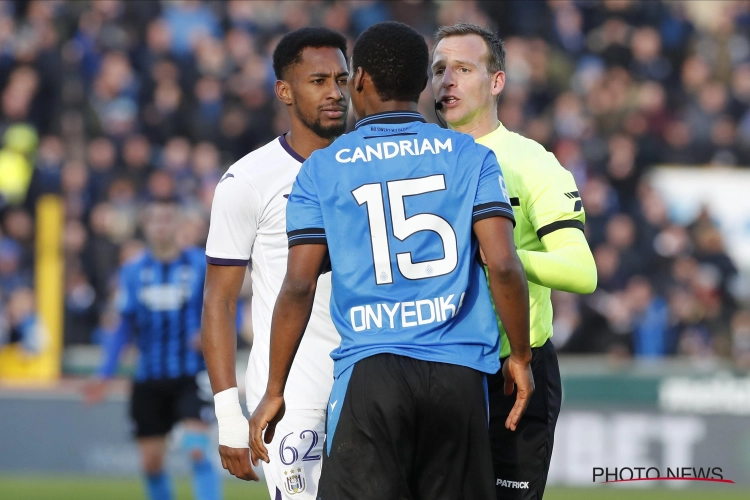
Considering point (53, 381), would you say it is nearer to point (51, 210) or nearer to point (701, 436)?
point (51, 210)

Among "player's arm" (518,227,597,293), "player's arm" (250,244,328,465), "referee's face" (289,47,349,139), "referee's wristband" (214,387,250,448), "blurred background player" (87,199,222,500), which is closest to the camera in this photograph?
"player's arm" (250,244,328,465)

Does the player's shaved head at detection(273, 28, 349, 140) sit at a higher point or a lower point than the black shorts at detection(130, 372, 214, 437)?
higher

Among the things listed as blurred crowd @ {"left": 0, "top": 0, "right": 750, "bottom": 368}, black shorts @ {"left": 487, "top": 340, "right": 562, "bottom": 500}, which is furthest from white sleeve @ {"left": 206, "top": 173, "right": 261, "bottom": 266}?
blurred crowd @ {"left": 0, "top": 0, "right": 750, "bottom": 368}

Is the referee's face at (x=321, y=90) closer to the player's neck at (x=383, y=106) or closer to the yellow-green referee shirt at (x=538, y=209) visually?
the yellow-green referee shirt at (x=538, y=209)

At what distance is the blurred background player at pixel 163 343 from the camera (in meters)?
9.47

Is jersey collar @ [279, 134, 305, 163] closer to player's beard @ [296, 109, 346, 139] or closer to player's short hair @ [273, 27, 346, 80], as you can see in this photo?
player's beard @ [296, 109, 346, 139]

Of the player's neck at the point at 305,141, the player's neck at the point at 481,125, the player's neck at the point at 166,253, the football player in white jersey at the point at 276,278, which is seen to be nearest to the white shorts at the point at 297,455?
the football player in white jersey at the point at 276,278

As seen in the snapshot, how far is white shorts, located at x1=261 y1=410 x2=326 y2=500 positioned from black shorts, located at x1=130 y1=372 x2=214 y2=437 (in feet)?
15.6

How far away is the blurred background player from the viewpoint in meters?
9.47

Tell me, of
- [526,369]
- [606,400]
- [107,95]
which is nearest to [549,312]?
[526,369]

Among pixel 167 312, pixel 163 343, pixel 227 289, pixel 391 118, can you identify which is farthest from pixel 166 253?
pixel 391 118

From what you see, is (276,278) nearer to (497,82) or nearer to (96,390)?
(497,82)

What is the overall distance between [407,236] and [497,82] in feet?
4.17

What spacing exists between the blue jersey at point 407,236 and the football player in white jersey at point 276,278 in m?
0.80
